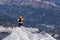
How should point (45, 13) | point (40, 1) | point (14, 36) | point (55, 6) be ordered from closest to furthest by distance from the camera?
1. point (14, 36)
2. point (45, 13)
3. point (55, 6)
4. point (40, 1)

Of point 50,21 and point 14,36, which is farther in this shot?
point 50,21

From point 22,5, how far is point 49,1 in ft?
21.8

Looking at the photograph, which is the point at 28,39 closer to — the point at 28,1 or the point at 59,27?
the point at 59,27

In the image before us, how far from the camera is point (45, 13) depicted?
4397 cm

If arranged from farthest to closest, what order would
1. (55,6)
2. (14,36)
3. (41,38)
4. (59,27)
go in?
(55,6) → (59,27) → (41,38) → (14,36)

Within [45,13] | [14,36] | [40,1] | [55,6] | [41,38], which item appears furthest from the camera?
[40,1]

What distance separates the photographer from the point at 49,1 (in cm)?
4816

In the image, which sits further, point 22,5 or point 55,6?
point 22,5

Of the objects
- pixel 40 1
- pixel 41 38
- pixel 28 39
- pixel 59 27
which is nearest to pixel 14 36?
pixel 28 39

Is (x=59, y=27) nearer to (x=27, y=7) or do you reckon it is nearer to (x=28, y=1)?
(x=27, y=7)

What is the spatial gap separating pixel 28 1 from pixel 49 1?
6199 mm

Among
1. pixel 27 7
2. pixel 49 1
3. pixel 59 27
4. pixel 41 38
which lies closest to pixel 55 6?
pixel 49 1

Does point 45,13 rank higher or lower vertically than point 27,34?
lower

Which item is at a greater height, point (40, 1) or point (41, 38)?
point (41, 38)
